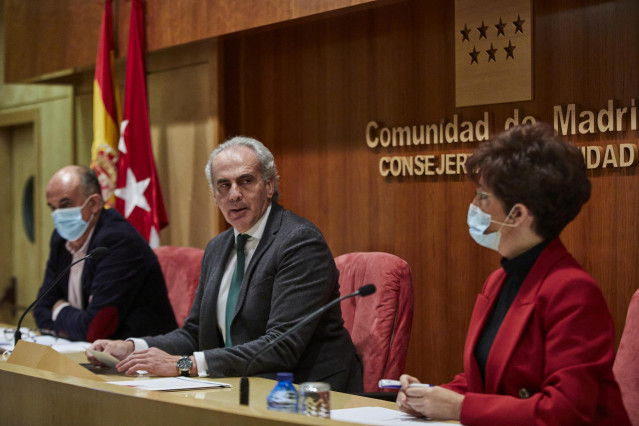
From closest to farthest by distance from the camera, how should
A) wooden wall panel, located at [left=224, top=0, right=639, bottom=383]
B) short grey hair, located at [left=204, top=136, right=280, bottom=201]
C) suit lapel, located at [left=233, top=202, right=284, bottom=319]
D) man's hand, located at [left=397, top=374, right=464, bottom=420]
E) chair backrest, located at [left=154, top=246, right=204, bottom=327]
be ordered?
man's hand, located at [left=397, top=374, right=464, bottom=420] < suit lapel, located at [left=233, top=202, right=284, bottom=319] < short grey hair, located at [left=204, top=136, right=280, bottom=201] < wooden wall panel, located at [left=224, top=0, right=639, bottom=383] < chair backrest, located at [left=154, top=246, right=204, bottom=327]

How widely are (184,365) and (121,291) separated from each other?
1.26 metres

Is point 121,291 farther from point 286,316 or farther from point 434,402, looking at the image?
point 434,402

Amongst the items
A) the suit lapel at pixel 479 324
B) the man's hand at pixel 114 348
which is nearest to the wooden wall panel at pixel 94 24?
the man's hand at pixel 114 348

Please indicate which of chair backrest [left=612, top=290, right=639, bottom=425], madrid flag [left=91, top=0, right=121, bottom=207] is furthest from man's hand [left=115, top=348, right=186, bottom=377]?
madrid flag [left=91, top=0, right=121, bottom=207]

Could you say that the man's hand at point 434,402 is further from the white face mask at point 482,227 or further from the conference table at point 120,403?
the white face mask at point 482,227

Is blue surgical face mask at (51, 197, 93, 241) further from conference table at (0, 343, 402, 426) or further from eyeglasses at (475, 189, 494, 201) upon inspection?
eyeglasses at (475, 189, 494, 201)

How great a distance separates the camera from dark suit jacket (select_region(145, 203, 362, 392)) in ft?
9.25

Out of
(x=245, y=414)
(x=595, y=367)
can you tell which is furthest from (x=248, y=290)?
(x=595, y=367)

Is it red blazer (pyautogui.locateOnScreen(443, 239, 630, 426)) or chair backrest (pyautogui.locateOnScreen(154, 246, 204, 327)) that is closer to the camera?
red blazer (pyautogui.locateOnScreen(443, 239, 630, 426))

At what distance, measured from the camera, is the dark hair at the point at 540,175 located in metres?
2.06

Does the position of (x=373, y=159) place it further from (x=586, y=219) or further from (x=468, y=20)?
(x=586, y=219)

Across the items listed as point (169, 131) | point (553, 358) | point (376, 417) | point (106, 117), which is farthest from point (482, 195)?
point (106, 117)

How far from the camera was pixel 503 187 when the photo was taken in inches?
83.3

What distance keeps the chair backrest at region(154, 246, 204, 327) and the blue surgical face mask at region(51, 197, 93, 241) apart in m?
0.50
